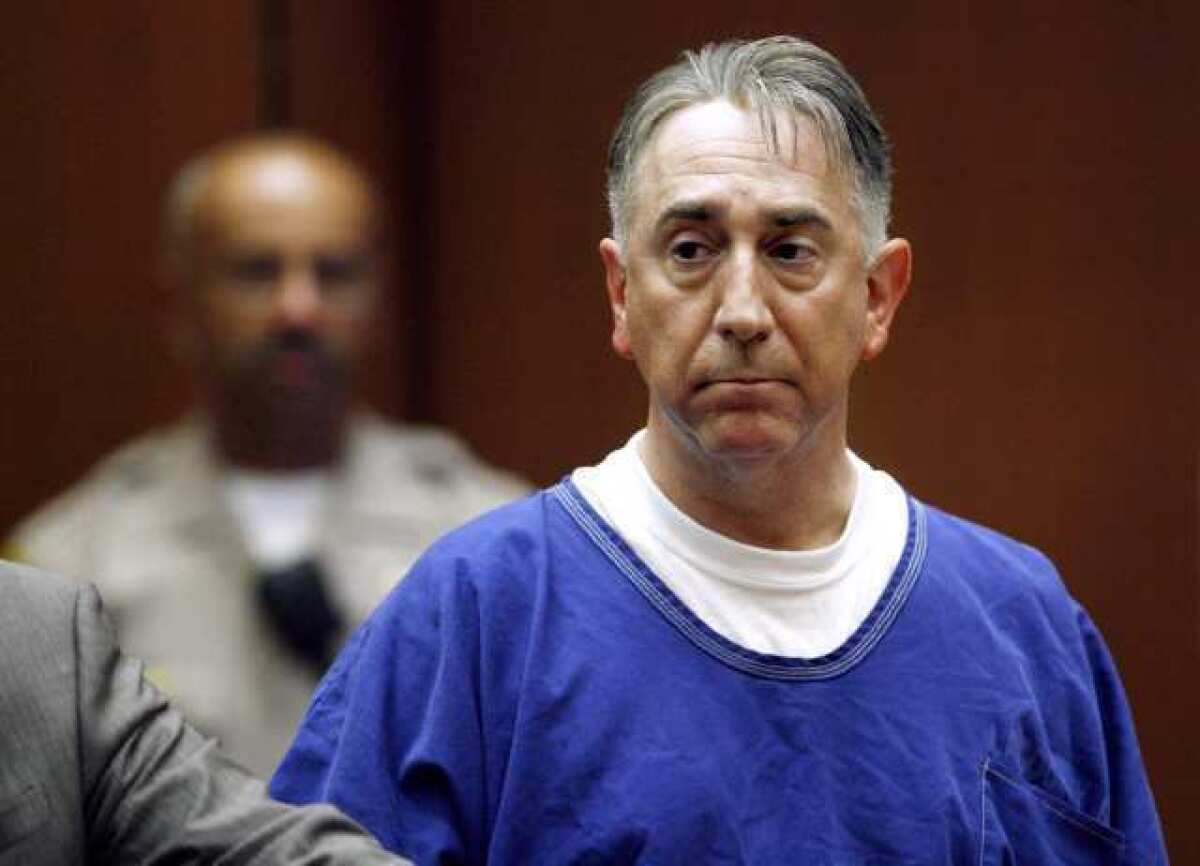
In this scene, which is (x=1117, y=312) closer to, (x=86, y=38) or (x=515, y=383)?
(x=515, y=383)

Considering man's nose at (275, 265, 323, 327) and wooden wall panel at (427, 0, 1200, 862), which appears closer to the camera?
man's nose at (275, 265, 323, 327)

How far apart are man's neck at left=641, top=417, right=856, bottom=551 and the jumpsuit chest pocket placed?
0.28 metres

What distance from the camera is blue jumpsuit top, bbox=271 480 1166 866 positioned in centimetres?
186

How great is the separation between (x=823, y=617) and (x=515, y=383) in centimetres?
115

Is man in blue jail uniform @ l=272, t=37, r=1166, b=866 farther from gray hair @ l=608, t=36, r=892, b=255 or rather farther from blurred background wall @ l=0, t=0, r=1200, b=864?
blurred background wall @ l=0, t=0, r=1200, b=864

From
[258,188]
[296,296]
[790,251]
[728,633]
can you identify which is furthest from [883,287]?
[258,188]

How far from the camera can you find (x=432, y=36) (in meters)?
3.02

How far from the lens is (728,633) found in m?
1.97

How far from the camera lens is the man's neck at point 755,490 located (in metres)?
2.00

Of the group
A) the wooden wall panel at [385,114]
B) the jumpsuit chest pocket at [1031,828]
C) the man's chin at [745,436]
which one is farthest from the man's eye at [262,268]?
the jumpsuit chest pocket at [1031,828]

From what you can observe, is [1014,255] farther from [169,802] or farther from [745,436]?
[169,802]

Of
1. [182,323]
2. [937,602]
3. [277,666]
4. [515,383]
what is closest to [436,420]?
[515,383]

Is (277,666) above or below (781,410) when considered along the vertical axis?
below

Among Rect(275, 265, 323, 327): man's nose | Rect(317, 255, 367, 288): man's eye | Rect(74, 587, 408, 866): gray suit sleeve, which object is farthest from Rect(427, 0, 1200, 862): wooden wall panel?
Rect(74, 587, 408, 866): gray suit sleeve
